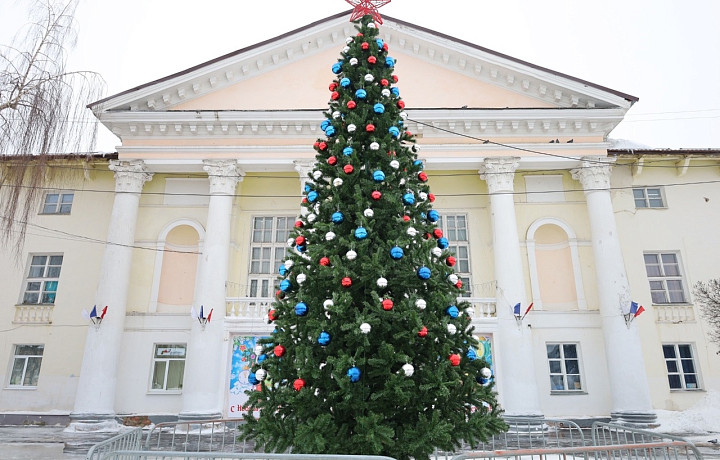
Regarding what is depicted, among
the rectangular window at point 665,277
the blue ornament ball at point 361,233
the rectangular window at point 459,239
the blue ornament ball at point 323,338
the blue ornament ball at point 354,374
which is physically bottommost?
the blue ornament ball at point 354,374

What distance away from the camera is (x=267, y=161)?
49.3ft

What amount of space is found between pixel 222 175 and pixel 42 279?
6.82m

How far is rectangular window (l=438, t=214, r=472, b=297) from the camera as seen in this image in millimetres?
15508

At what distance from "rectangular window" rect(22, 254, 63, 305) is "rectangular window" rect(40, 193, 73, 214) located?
4.95ft

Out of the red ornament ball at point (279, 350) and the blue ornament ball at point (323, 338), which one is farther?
the red ornament ball at point (279, 350)

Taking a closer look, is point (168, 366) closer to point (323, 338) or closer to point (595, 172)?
point (323, 338)

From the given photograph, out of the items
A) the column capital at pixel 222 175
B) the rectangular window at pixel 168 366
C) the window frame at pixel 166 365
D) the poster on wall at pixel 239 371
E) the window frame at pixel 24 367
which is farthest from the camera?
the column capital at pixel 222 175

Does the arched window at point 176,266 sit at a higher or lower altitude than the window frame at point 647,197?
lower

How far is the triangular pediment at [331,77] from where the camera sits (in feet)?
50.4

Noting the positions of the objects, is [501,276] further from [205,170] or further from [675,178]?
[205,170]

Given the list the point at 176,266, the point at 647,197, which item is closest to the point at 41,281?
the point at 176,266

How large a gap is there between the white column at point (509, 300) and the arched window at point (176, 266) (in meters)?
9.21

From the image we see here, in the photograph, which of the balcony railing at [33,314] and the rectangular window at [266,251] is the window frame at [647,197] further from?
the balcony railing at [33,314]

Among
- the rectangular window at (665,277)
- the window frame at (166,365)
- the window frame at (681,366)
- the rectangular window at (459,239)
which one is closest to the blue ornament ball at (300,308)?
the window frame at (166,365)
